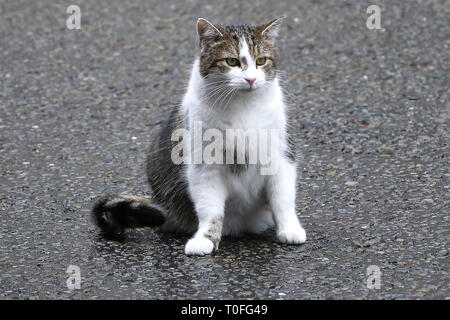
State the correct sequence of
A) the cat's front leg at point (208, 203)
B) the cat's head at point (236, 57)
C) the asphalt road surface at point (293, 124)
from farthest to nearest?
the cat's front leg at point (208, 203)
the cat's head at point (236, 57)
the asphalt road surface at point (293, 124)

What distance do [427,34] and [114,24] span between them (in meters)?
3.11

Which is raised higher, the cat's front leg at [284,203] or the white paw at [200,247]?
the cat's front leg at [284,203]

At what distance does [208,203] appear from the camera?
4406mm

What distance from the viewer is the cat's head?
4270 millimetres

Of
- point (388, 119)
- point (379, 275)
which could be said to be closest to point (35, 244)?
point (379, 275)

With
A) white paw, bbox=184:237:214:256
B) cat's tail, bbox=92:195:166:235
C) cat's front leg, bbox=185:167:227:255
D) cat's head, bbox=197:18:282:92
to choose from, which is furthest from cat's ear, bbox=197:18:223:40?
white paw, bbox=184:237:214:256

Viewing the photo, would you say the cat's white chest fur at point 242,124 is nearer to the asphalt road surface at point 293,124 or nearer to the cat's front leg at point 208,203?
the cat's front leg at point 208,203

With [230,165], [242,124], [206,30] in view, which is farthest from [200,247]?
[206,30]

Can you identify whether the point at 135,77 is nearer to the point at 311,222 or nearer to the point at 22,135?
the point at 22,135

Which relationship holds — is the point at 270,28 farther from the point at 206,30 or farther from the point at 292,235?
the point at 292,235

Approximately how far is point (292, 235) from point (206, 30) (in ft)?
3.92

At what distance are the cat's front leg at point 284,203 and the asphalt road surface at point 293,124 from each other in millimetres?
66

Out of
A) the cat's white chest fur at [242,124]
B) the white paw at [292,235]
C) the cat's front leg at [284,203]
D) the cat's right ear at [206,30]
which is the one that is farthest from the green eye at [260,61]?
the white paw at [292,235]

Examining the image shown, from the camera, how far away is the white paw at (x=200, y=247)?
430 centimetres
